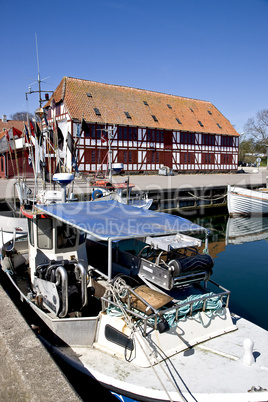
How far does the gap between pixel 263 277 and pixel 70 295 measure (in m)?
9.27

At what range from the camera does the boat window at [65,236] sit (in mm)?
8367

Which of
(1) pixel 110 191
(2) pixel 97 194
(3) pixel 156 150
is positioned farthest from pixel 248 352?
(3) pixel 156 150

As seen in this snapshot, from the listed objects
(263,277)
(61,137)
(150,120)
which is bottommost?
(263,277)

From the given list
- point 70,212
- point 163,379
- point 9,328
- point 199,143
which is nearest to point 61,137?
point 70,212

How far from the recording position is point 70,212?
818cm

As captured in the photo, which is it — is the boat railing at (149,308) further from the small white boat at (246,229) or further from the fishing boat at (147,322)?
the small white boat at (246,229)

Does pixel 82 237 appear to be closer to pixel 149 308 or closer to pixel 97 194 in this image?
pixel 149 308

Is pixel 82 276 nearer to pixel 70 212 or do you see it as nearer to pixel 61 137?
pixel 70 212

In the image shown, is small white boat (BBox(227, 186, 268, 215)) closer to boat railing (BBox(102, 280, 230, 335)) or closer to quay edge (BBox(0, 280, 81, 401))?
boat railing (BBox(102, 280, 230, 335))

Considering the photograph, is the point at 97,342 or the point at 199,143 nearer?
the point at 97,342

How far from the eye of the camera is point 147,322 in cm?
594

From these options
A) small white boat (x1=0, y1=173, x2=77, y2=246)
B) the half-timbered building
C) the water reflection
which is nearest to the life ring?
small white boat (x1=0, y1=173, x2=77, y2=246)

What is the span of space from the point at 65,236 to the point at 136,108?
35.9m

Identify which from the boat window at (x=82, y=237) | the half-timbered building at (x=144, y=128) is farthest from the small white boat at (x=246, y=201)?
the boat window at (x=82, y=237)
